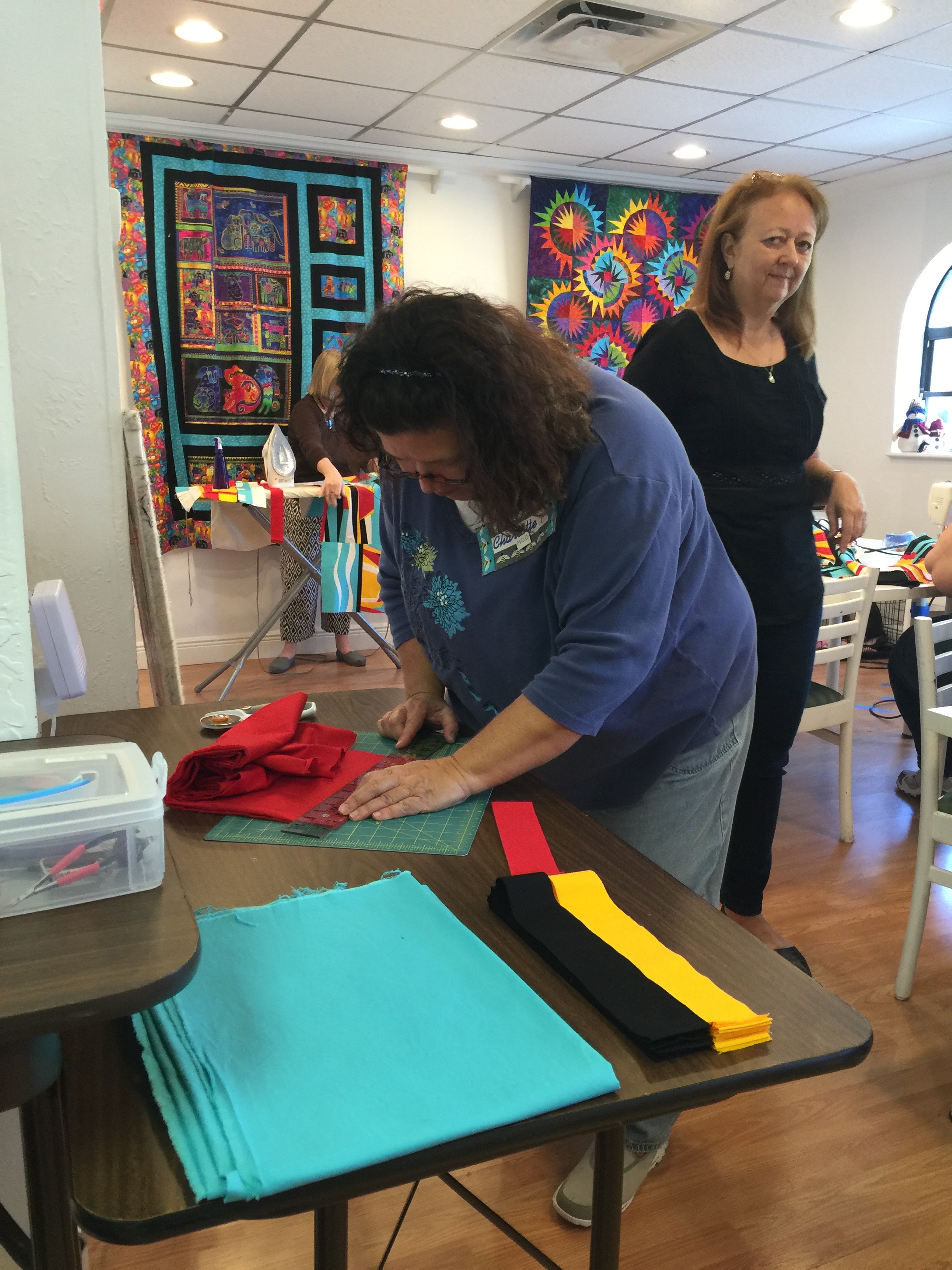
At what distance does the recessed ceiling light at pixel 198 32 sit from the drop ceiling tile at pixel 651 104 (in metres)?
1.50

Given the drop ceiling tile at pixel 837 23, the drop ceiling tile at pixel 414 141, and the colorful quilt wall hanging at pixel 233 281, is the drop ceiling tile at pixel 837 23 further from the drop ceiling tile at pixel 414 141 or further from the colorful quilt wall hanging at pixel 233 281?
the colorful quilt wall hanging at pixel 233 281

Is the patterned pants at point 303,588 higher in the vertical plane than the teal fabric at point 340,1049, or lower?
lower

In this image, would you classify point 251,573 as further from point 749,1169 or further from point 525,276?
point 749,1169

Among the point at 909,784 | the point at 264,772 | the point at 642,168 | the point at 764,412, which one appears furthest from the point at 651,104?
the point at 264,772

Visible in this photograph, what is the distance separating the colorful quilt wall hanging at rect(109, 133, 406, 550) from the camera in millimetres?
4539

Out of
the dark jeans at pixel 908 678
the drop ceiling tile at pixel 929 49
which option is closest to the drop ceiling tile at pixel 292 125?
the drop ceiling tile at pixel 929 49

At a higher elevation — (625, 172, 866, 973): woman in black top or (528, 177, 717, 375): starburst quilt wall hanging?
(528, 177, 717, 375): starburst quilt wall hanging

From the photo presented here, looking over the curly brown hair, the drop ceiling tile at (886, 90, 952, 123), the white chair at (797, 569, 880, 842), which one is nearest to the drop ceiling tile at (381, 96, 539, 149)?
the drop ceiling tile at (886, 90, 952, 123)

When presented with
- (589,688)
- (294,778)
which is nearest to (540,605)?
(589,688)

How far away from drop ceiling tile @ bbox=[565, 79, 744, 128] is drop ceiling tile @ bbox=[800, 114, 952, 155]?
71 centimetres

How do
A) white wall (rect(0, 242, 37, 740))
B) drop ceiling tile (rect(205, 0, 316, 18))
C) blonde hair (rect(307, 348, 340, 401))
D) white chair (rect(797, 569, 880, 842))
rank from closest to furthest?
white wall (rect(0, 242, 37, 740)), white chair (rect(797, 569, 880, 842)), drop ceiling tile (rect(205, 0, 316, 18)), blonde hair (rect(307, 348, 340, 401))

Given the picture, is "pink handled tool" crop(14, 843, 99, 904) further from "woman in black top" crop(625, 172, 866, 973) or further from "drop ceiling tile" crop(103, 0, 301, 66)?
"drop ceiling tile" crop(103, 0, 301, 66)

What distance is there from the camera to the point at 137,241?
14.8 ft

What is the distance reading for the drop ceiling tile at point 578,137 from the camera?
4375mm
